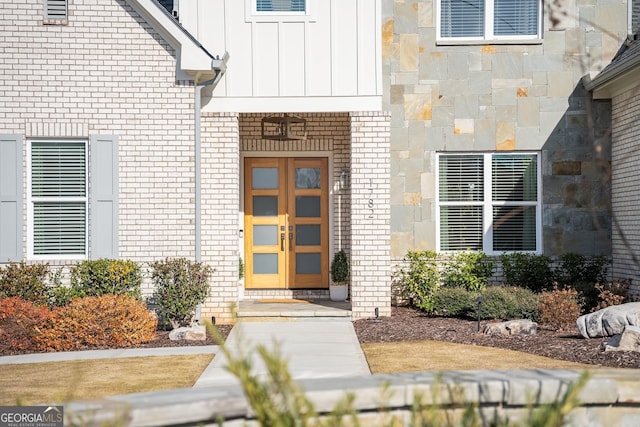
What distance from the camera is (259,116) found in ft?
47.9

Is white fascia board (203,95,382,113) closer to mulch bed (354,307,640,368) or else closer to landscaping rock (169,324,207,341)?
mulch bed (354,307,640,368)

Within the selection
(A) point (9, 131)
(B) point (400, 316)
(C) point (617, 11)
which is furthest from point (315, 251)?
(C) point (617, 11)

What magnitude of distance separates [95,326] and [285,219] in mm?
5366

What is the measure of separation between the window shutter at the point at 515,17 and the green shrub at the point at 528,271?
3.85 m

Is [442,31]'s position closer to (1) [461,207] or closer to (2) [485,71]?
(2) [485,71]

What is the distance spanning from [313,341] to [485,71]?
6.11 metres

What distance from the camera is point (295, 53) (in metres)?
12.7

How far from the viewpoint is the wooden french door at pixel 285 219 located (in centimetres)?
1494

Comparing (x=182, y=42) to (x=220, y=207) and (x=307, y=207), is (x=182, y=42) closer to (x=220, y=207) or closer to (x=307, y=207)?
(x=220, y=207)

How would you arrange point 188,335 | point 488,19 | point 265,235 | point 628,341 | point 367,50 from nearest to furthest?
1. point 628,341
2. point 188,335
3. point 367,50
4. point 488,19
5. point 265,235

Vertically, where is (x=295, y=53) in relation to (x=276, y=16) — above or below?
below

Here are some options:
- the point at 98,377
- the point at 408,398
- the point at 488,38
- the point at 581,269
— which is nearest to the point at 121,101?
the point at 98,377

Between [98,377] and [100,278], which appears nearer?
[98,377]

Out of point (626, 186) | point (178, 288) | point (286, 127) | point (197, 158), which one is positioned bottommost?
point (178, 288)
